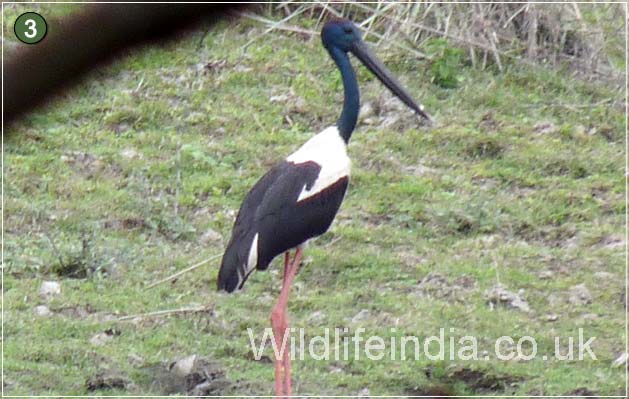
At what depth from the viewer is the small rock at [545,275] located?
6062 millimetres

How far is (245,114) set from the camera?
759 centimetres

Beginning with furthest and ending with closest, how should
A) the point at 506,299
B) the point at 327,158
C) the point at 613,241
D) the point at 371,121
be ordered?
the point at 371,121 → the point at 613,241 → the point at 506,299 → the point at 327,158

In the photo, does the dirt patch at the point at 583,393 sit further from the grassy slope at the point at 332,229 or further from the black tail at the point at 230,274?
the black tail at the point at 230,274

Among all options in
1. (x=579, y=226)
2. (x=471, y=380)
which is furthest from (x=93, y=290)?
(x=579, y=226)

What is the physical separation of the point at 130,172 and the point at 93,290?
4.53 ft

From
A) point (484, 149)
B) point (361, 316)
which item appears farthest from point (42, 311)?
point (484, 149)

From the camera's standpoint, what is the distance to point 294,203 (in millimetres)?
5105

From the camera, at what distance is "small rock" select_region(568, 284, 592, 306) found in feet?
19.1

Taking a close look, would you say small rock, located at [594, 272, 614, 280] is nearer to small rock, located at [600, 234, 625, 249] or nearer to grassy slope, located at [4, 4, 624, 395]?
grassy slope, located at [4, 4, 624, 395]

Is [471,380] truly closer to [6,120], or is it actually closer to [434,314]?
[434,314]

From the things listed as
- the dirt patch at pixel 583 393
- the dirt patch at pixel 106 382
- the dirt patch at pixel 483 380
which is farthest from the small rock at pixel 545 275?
the dirt patch at pixel 106 382

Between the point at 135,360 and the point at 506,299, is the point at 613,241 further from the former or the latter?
the point at 135,360

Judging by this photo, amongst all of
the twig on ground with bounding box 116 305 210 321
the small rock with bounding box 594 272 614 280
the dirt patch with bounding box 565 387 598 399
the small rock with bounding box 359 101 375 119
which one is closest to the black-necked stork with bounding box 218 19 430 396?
the twig on ground with bounding box 116 305 210 321

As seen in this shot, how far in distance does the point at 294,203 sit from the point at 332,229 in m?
1.40
